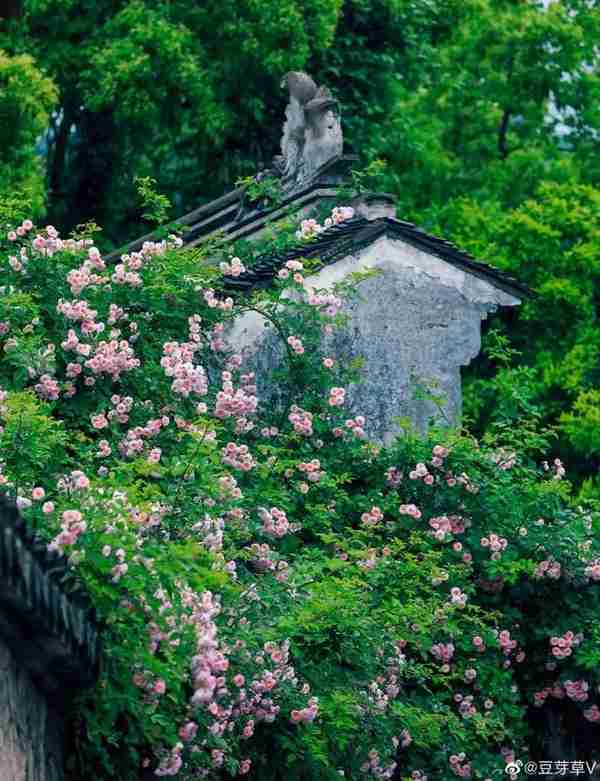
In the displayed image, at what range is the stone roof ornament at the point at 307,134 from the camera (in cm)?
1997

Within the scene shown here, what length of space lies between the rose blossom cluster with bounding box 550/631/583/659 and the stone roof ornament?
214 inches

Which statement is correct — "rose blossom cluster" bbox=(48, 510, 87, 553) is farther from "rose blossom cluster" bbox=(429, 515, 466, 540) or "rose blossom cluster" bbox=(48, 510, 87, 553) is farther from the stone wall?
"rose blossom cluster" bbox=(429, 515, 466, 540)

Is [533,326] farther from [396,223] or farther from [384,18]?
[396,223]

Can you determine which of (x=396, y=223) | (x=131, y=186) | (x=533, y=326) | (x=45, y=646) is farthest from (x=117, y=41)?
(x=45, y=646)

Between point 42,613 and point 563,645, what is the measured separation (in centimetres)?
736

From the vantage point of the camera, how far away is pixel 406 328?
1817 centimetres

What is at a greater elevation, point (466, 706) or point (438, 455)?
point (438, 455)

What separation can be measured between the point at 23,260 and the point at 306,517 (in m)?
2.84

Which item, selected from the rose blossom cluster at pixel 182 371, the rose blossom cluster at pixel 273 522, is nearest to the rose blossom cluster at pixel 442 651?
the rose blossom cluster at pixel 273 522

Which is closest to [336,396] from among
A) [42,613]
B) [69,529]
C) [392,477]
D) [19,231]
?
[392,477]

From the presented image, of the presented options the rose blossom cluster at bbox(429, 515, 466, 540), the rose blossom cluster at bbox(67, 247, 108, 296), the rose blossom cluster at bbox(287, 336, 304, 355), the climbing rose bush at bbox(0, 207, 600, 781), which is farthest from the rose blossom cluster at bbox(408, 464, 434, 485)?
the rose blossom cluster at bbox(67, 247, 108, 296)

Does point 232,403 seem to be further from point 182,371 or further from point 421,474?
point 421,474

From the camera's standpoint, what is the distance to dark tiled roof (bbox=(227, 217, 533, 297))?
55.7 feet

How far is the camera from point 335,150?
65.5 ft
